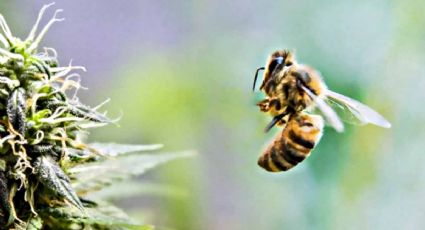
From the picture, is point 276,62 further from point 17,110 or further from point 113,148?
point 17,110

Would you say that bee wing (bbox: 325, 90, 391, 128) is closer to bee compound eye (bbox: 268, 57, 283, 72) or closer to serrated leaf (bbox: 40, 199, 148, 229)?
bee compound eye (bbox: 268, 57, 283, 72)

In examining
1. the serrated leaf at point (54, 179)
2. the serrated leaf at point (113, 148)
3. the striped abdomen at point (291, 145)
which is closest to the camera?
the serrated leaf at point (54, 179)

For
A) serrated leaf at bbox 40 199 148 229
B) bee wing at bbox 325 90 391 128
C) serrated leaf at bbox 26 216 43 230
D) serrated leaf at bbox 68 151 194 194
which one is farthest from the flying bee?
serrated leaf at bbox 26 216 43 230

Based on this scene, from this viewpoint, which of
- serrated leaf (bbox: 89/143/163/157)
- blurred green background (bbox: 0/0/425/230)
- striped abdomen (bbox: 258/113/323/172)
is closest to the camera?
serrated leaf (bbox: 89/143/163/157)

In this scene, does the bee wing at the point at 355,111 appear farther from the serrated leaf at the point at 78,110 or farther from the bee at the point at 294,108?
the serrated leaf at the point at 78,110

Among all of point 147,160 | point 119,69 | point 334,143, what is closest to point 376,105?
point 334,143

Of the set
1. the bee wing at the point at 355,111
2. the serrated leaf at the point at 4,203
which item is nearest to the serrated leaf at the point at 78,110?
the serrated leaf at the point at 4,203

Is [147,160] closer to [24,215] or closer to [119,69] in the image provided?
[24,215]
